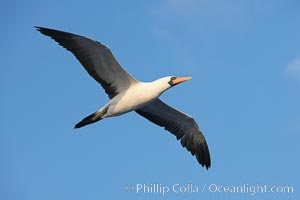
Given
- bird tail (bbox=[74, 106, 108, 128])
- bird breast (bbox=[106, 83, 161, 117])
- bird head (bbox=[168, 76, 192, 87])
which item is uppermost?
bird head (bbox=[168, 76, 192, 87])

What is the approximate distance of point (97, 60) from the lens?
18859mm

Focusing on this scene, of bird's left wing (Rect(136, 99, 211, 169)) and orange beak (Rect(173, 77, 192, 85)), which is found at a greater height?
orange beak (Rect(173, 77, 192, 85))

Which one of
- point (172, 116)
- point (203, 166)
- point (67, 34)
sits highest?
point (67, 34)

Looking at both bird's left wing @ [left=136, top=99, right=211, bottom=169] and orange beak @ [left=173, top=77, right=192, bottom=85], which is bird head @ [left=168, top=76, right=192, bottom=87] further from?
bird's left wing @ [left=136, top=99, right=211, bottom=169]

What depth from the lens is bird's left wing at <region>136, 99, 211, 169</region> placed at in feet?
69.1

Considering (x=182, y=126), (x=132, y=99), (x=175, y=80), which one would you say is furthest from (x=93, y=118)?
(x=182, y=126)

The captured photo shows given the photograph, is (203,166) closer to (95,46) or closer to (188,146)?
Result: (188,146)

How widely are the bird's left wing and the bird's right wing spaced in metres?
1.91

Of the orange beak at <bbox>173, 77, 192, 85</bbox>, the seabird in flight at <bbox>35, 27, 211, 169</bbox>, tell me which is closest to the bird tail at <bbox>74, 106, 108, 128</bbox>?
the seabird in flight at <bbox>35, 27, 211, 169</bbox>

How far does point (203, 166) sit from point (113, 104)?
4.93 m

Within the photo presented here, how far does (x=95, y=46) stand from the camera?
60.1ft

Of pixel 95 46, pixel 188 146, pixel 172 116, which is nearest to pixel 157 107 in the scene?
pixel 172 116

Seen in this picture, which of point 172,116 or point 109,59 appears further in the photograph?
point 172,116

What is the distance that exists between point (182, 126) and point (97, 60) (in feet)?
14.8
